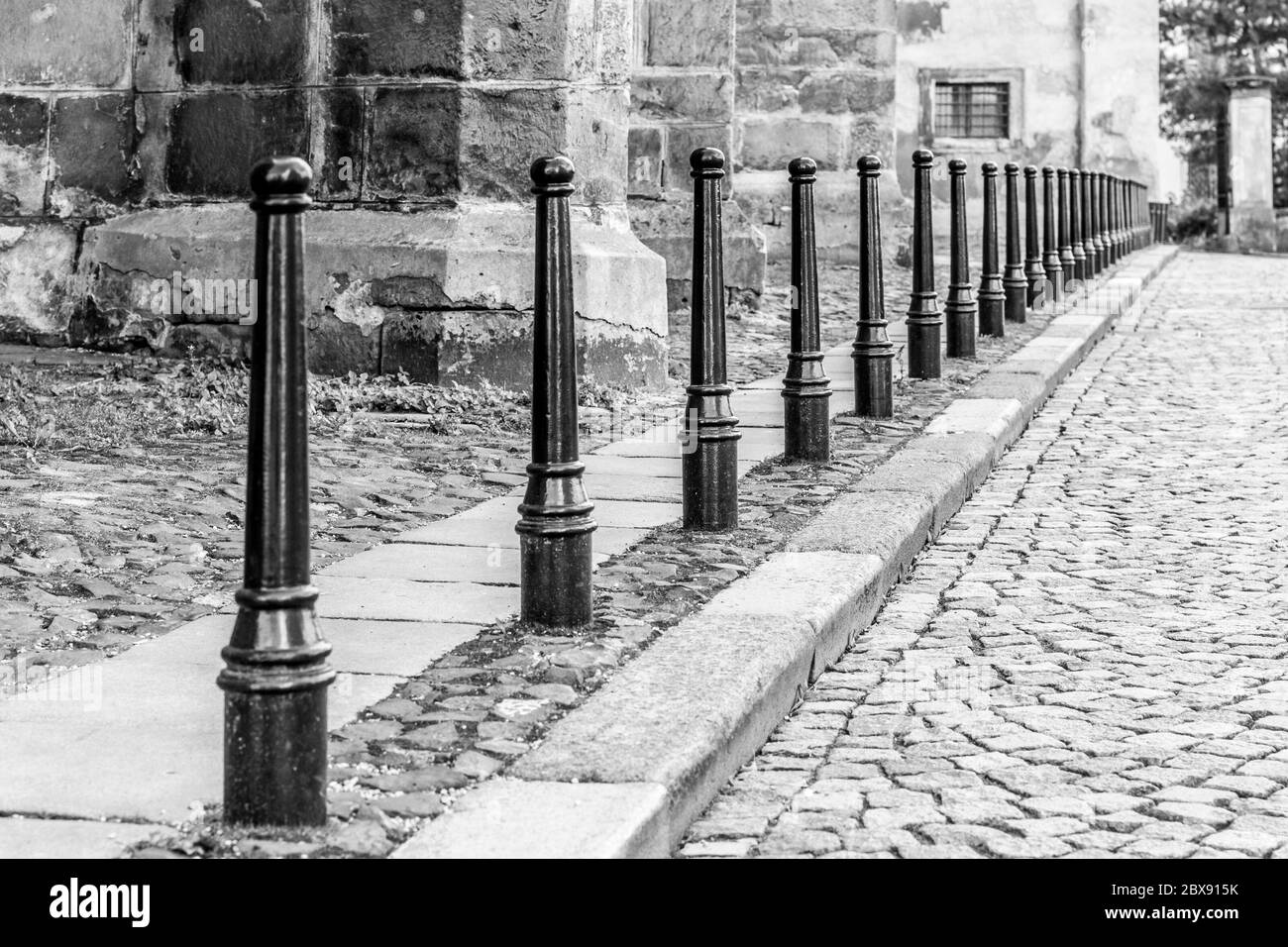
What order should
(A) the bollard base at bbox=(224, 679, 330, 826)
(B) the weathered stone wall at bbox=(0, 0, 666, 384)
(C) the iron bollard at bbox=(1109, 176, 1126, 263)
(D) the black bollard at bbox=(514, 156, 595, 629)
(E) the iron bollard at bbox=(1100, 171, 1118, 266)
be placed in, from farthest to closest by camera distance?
(C) the iron bollard at bbox=(1109, 176, 1126, 263)
(E) the iron bollard at bbox=(1100, 171, 1118, 266)
(B) the weathered stone wall at bbox=(0, 0, 666, 384)
(D) the black bollard at bbox=(514, 156, 595, 629)
(A) the bollard base at bbox=(224, 679, 330, 826)

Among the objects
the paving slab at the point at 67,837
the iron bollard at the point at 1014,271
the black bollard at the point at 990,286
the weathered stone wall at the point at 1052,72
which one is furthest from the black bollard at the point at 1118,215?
the paving slab at the point at 67,837

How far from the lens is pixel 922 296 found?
8602 millimetres

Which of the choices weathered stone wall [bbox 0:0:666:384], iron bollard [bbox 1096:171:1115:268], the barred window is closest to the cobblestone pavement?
weathered stone wall [bbox 0:0:666:384]

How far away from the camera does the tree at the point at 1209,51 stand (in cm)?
4266

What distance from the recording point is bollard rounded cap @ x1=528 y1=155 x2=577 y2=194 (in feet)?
11.7

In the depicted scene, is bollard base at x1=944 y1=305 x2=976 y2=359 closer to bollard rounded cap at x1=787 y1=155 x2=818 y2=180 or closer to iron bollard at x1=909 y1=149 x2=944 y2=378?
iron bollard at x1=909 y1=149 x2=944 y2=378

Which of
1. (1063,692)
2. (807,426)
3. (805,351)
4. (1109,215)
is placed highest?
(1109,215)

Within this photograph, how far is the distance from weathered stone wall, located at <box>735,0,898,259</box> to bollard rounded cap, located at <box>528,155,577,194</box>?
13419 mm

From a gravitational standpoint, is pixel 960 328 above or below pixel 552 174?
below

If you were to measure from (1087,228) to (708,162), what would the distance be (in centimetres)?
1541

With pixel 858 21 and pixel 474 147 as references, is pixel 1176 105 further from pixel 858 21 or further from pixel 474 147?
pixel 474 147

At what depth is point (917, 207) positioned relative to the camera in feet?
27.5

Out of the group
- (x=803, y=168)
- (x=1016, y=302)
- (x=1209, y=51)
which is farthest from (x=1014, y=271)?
(x=1209, y=51)

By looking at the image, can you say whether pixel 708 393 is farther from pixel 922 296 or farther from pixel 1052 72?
pixel 1052 72
